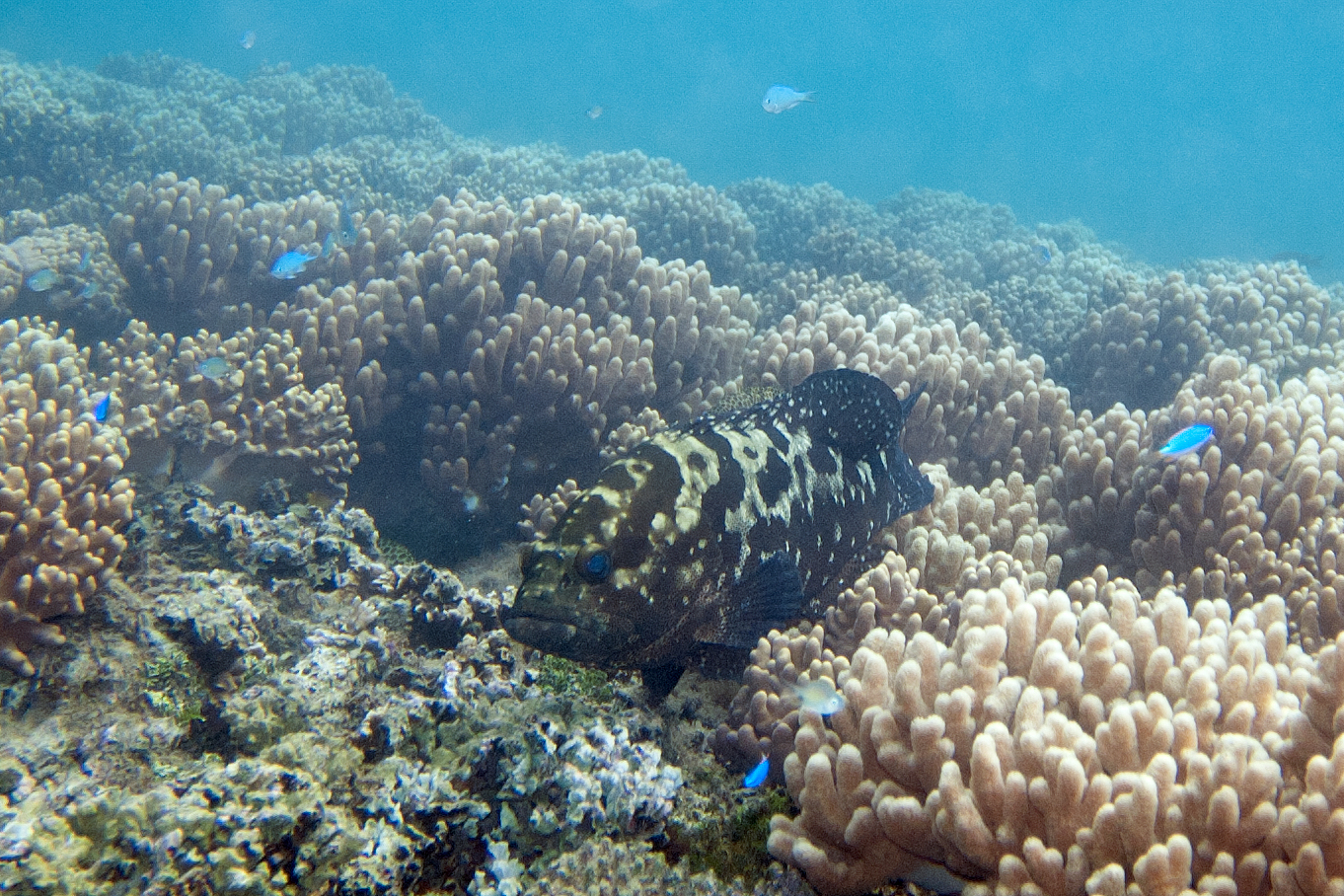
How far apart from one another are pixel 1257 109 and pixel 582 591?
10630 centimetres

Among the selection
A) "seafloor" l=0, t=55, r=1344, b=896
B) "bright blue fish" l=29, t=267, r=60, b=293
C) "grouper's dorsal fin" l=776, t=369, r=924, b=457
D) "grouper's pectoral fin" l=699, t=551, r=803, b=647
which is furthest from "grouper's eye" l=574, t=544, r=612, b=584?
"bright blue fish" l=29, t=267, r=60, b=293

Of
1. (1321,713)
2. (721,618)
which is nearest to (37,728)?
(721,618)

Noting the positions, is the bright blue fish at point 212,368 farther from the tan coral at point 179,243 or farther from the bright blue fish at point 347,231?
the bright blue fish at point 347,231

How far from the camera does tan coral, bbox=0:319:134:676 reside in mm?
2887

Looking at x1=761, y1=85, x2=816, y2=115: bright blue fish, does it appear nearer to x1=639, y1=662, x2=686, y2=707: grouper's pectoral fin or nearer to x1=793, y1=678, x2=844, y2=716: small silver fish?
x1=639, y1=662, x2=686, y2=707: grouper's pectoral fin

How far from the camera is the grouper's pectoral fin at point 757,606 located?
2.97m

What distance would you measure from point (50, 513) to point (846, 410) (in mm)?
3884

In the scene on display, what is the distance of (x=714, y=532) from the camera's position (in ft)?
9.86

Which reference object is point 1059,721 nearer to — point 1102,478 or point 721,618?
point 721,618

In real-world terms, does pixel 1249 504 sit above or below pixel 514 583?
above

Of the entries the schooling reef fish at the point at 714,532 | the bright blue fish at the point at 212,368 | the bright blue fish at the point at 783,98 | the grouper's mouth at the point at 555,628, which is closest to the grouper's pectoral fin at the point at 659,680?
the schooling reef fish at the point at 714,532

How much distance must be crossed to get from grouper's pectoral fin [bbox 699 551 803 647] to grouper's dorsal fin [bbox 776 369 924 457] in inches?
35.7

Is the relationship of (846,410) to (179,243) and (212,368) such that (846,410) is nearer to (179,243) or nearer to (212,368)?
(212,368)

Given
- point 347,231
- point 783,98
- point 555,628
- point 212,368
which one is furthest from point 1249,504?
point 783,98
